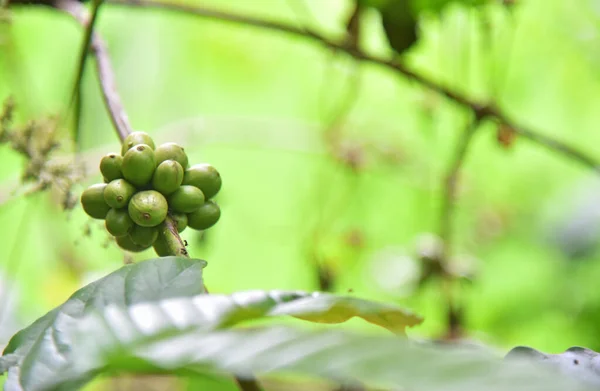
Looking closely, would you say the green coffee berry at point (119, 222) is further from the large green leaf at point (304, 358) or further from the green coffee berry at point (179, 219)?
the large green leaf at point (304, 358)

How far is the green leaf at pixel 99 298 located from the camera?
2.46 ft

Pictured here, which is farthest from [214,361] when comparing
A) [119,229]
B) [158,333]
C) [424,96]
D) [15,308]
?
[424,96]

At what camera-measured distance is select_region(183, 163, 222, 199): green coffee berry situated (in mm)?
916

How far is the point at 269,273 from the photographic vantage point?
344cm

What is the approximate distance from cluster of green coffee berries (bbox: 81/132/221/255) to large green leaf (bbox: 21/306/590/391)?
0.85 feet

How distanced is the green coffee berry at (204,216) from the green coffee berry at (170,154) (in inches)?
2.6

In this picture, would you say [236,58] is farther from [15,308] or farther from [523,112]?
[15,308]

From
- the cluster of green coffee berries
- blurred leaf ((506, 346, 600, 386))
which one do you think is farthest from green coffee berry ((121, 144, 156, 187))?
blurred leaf ((506, 346, 600, 386))

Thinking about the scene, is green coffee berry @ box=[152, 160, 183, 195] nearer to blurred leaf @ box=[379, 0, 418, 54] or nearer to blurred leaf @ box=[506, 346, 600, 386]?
blurred leaf @ box=[506, 346, 600, 386]

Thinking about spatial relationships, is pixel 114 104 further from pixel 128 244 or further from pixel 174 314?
pixel 174 314

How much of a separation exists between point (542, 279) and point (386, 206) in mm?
838

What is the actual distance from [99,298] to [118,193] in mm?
135

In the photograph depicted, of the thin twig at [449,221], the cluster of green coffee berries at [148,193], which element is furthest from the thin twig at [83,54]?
the thin twig at [449,221]

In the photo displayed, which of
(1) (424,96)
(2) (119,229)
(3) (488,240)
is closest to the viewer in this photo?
(2) (119,229)
